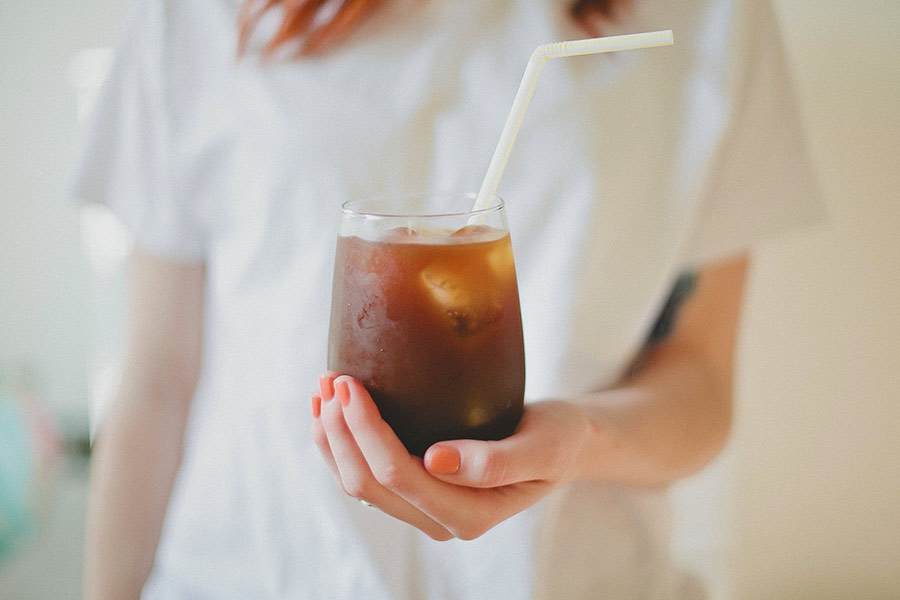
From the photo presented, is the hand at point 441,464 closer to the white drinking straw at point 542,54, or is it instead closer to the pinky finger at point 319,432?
the pinky finger at point 319,432

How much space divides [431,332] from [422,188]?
1.23ft

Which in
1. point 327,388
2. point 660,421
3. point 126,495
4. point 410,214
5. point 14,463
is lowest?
point 14,463

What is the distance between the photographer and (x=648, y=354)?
111cm

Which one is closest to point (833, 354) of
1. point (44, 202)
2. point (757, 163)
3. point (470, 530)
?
point (757, 163)

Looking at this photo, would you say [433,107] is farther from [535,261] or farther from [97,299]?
[97,299]

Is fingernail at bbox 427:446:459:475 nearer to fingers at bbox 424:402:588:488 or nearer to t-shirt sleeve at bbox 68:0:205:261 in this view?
fingers at bbox 424:402:588:488

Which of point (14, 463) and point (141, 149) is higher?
point (141, 149)

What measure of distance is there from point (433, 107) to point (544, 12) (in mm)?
184

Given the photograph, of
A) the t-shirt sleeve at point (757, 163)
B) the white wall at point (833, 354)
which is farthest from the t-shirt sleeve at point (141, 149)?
the white wall at point (833, 354)

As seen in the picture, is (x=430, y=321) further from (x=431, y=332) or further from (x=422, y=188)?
(x=422, y=188)

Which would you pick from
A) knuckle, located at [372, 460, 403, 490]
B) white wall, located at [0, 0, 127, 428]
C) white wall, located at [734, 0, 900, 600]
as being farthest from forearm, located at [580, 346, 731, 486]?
white wall, located at [0, 0, 127, 428]

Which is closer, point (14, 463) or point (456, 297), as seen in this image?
point (456, 297)

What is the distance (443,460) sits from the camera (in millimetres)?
622

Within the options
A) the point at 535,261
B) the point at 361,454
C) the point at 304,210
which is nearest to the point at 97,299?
the point at 304,210
